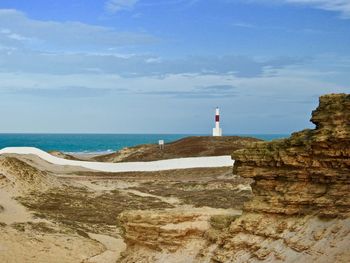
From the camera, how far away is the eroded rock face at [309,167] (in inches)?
513

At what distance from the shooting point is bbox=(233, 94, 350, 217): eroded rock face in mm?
13031

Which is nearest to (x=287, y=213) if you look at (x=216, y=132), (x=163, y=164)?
(x=163, y=164)

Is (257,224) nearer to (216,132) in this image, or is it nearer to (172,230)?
(172,230)

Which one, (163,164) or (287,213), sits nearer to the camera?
(287,213)

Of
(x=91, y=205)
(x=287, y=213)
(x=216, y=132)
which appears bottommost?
(x=91, y=205)

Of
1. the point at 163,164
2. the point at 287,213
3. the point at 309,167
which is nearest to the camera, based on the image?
the point at 309,167

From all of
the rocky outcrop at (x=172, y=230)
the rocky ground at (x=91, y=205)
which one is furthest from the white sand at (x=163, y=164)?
the rocky outcrop at (x=172, y=230)

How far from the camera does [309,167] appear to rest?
45.4 ft

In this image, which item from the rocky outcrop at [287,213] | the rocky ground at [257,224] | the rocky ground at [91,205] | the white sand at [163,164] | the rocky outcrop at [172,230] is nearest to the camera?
the rocky outcrop at [287,213]

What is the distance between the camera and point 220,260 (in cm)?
1493

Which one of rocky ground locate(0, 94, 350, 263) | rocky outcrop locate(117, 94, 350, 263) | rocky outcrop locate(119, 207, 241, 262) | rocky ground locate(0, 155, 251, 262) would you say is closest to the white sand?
rocky ground locate(0, 155, 251, 262)

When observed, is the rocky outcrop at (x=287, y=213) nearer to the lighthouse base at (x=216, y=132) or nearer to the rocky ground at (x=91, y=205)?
the rocky ground at (x=91, y=205)

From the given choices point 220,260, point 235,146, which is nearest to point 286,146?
point 220,260

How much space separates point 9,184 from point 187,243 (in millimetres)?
19998
